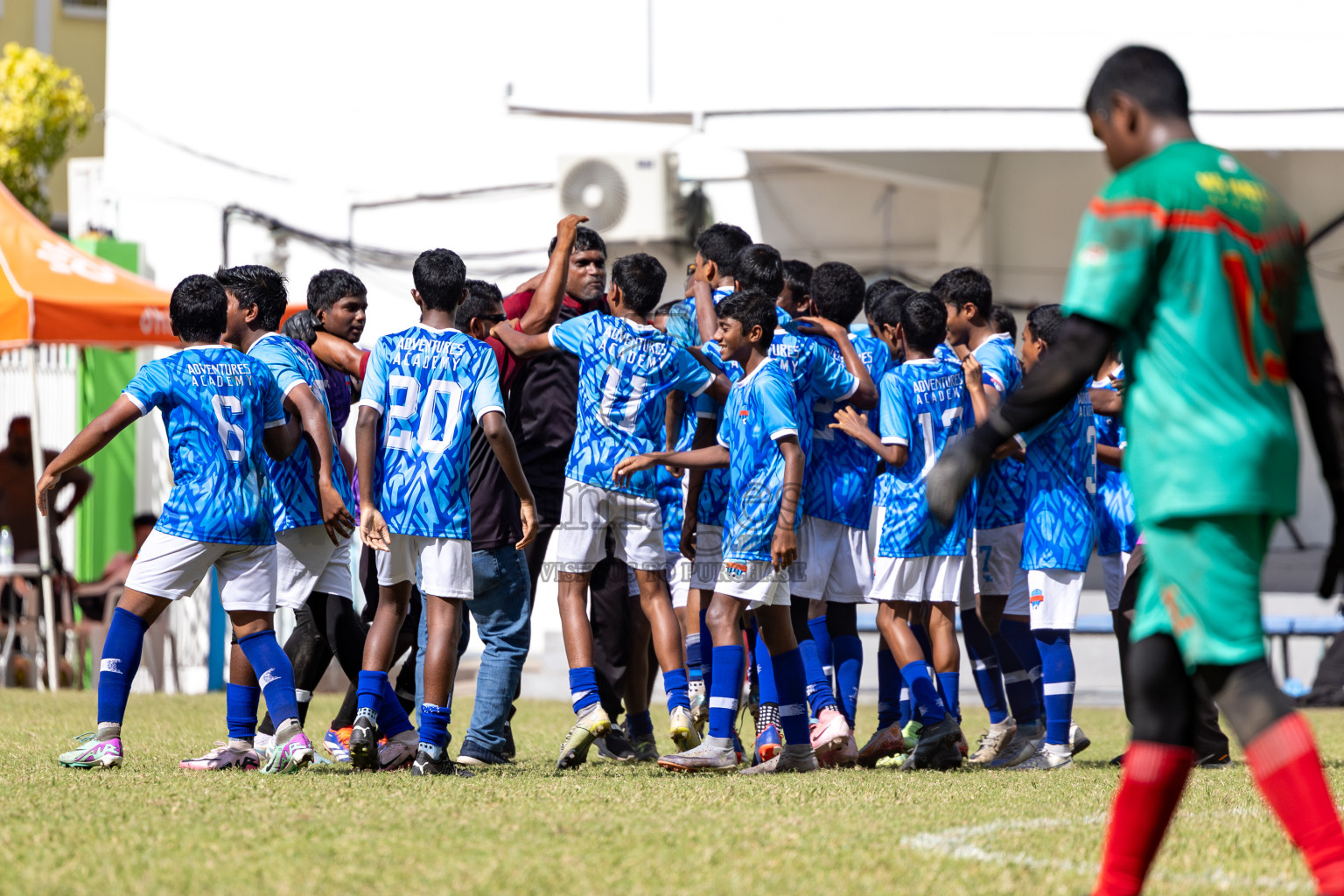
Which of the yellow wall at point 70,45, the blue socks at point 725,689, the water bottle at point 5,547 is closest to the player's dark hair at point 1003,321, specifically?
the blue socks at point 725,689

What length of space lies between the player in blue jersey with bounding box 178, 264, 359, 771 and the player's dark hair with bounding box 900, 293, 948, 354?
257 centimetres

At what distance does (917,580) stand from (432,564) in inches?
85.4

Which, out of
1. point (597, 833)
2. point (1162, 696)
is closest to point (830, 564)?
point (597, 833)

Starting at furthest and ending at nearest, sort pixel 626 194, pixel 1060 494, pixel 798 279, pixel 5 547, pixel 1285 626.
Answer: pixel 626 194
pixel 5 547
pixel 1285 626
pixel 798 279
pixel 1060 494

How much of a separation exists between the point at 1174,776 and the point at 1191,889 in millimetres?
509

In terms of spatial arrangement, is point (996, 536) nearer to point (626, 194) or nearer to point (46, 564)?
point (626, 194)

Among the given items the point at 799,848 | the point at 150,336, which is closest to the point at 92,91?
the point at 150,336

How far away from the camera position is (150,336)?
34.4 ft

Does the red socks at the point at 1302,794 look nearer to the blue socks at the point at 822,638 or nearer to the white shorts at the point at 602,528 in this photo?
the white shorts at the point at 602,528

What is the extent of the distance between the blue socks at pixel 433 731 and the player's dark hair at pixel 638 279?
191 centimetres

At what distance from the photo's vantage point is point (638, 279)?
6.57 m

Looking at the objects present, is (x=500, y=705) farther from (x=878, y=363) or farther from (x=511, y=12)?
(x=511, y=12)

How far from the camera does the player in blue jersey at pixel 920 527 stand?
6621 mm

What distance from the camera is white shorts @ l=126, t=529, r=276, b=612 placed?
5906 mm
